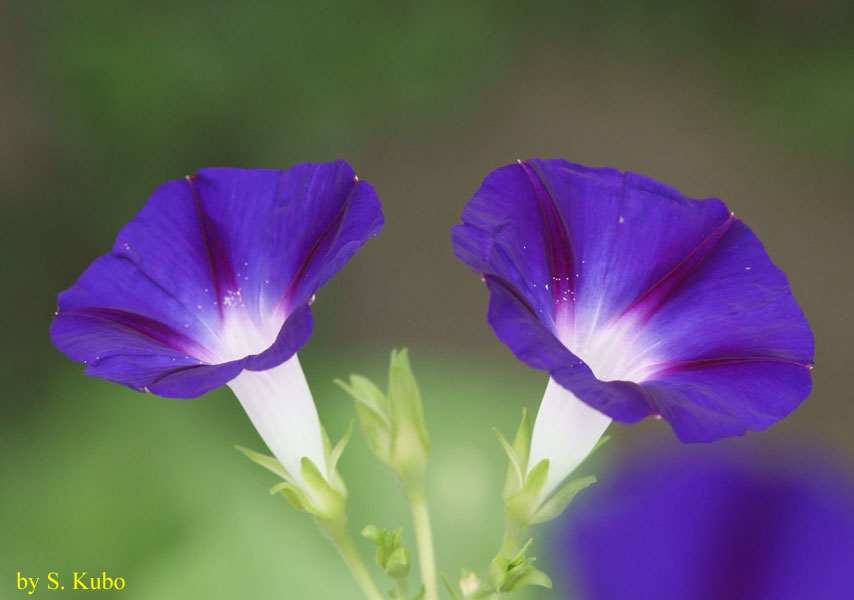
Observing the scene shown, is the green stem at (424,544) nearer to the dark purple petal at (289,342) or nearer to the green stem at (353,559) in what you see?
the green stem at (353,559)

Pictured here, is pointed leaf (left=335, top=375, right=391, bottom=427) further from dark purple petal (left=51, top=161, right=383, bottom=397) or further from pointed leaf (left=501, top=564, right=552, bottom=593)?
pointed leaf (left=501, top=564, right=552, bottom=593)

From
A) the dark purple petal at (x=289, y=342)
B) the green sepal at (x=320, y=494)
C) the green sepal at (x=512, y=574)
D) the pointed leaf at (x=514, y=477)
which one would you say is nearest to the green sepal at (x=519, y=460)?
the pointed leaf at (x=514, y=477)

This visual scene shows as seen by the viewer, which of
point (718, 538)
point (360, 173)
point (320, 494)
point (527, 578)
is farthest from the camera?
point (360, 173)

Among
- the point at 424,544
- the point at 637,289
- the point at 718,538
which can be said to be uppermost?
the point at 637,289

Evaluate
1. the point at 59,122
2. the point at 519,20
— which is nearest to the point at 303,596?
the point at 59,122

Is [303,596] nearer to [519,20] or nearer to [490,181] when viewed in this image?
[490,181]

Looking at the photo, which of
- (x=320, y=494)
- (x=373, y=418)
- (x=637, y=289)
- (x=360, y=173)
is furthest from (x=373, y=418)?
(x=360, y=173)

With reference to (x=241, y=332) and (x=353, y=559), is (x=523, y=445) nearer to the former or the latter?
(x=353, y=559)

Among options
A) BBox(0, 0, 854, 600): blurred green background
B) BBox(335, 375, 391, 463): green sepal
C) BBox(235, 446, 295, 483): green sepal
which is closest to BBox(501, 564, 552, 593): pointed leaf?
BBox(335, 375, 391, 463): green sepal
